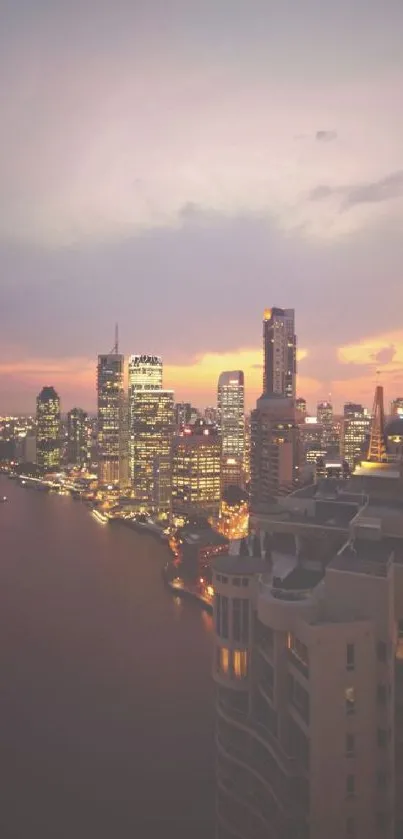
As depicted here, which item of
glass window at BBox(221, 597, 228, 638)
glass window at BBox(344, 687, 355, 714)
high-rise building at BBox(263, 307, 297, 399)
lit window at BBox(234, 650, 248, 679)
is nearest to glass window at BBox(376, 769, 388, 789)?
glass window at BBox(344, 687, 355, 714)

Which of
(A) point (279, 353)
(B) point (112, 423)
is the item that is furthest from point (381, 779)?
(A) point (279, 353)

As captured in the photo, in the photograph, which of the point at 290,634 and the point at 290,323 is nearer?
the point at 290,634

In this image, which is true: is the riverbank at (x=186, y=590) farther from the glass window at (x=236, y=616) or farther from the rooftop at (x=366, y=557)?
the rooftop at (x=366, y=557)

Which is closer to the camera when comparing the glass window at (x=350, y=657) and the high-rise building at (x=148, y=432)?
the glass window at (x=350, y=657)

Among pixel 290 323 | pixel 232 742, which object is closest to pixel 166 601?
pixel 232 742

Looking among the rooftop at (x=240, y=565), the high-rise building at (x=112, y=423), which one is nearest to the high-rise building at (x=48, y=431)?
the high-rise building at (x=112, y=423)

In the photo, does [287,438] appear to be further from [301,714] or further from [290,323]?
[290,323]
